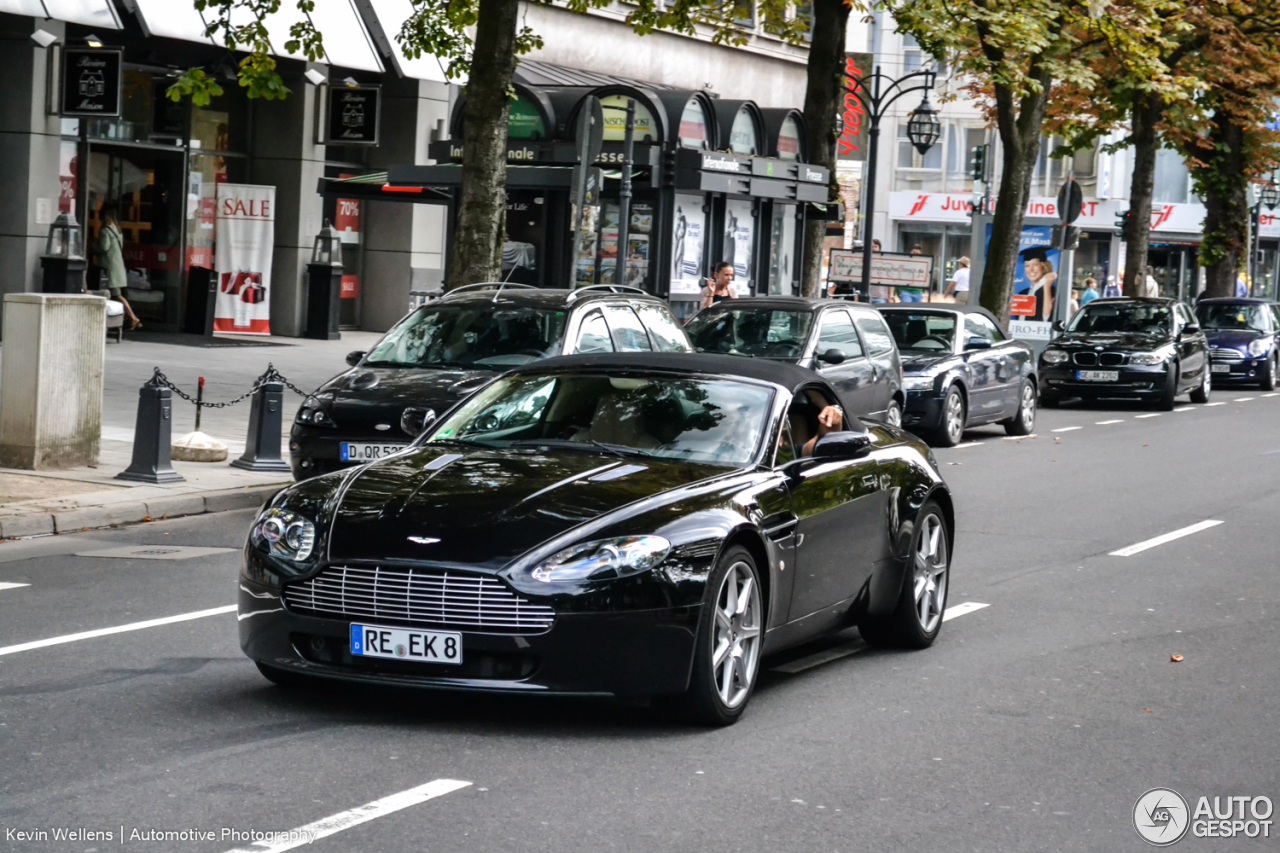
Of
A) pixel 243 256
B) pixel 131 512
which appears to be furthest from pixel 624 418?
pixel 243 256

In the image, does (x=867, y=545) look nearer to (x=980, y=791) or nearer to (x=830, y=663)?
(x=830, y=663)

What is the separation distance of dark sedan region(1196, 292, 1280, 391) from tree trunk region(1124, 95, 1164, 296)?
6.18 ft

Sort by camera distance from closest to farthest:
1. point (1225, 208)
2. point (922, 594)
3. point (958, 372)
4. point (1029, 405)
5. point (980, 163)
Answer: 1. point (922, 594)
2. point (958, 372)
3. point (1029, 405)
4. point (980, 163)
5. point (1225, 208)

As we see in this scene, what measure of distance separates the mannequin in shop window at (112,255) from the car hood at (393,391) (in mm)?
14522

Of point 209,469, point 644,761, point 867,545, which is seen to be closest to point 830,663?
point 867,545

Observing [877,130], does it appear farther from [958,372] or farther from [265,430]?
[265,430]

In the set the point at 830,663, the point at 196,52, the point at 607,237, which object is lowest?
the point at 830,663

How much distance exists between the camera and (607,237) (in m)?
25.5

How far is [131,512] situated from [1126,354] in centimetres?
1812

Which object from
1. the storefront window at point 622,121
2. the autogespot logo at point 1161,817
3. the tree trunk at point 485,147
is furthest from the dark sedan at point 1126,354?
the autogespot logo at point 1161,817

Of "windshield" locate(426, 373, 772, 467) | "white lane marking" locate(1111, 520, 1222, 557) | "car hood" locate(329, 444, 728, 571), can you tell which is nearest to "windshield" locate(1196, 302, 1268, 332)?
"white lane marking" locate(1111, 520, 1222, 557)

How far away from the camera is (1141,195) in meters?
37.6

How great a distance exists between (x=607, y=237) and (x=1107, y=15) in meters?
8.43

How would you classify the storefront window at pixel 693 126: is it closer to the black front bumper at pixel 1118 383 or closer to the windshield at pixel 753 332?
the black front bumper at pixel 1118 383
